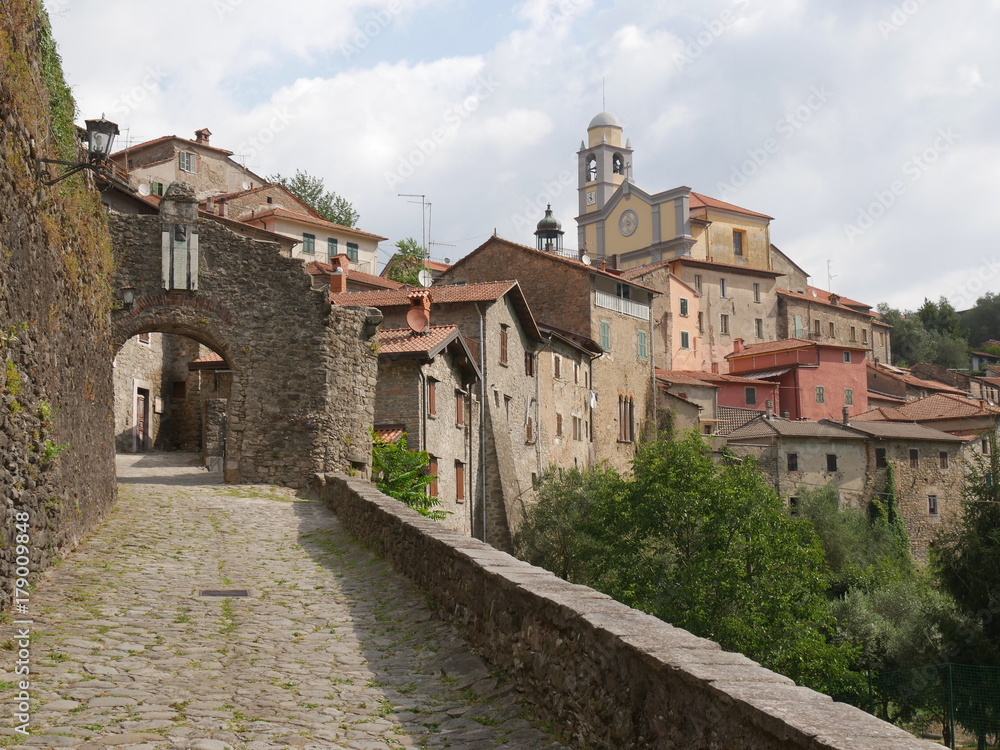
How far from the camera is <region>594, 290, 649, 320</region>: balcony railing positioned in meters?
49.5

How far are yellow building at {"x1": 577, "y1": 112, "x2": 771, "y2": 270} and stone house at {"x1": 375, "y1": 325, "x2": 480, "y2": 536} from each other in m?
38.5

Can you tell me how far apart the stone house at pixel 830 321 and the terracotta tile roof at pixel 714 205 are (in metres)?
5.92

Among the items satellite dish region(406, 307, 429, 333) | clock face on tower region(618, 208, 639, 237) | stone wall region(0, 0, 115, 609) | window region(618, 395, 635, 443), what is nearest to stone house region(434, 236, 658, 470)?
window region(618, 395, 635, 443)

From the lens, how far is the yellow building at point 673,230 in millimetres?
72875

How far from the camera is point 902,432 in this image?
188ft

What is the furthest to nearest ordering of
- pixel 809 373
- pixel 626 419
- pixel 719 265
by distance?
pixel 719 265
pixel 809 373
pixel 626 419

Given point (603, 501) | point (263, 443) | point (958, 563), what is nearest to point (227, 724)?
point (263, 443)

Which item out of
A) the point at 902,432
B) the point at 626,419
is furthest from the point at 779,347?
the point at 626,419

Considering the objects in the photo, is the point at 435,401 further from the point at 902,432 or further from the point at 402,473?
the point at 902,432

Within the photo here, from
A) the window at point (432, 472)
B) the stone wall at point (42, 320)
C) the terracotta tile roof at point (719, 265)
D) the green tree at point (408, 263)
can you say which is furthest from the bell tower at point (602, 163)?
the stone wall at point (42, 320)

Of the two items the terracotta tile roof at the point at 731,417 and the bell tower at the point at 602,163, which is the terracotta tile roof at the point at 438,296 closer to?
the terracotta tile roof at the point at 731,417

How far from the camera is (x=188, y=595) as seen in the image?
10.0 metres

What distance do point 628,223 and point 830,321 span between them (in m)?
16.5

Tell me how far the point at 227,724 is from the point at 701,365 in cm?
6261
